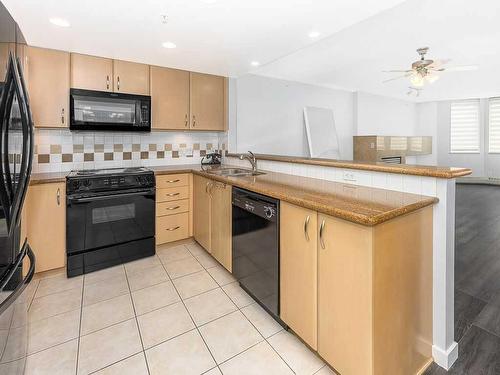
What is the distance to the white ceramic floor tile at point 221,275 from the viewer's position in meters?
2.42

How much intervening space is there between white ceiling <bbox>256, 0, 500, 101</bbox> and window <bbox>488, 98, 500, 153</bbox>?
6.65 ft

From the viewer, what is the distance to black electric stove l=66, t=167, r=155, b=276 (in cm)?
246

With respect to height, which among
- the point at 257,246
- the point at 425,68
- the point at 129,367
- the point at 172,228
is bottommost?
the point at 129,367

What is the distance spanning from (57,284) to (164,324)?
123 centimetres

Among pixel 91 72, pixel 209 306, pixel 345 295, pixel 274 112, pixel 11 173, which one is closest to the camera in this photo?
pixel 11 173

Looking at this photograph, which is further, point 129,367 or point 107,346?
point 107,346

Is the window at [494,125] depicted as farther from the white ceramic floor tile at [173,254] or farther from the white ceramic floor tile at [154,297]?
the white ceramic floor tile at [154,297]

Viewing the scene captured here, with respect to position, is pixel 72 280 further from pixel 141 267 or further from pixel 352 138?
pixel 352 138

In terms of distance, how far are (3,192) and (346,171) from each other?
1894 millimetres

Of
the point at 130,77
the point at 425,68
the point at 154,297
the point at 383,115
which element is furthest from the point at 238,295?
the point at 383,115

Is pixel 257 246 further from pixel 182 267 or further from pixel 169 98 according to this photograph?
pixel 169 98

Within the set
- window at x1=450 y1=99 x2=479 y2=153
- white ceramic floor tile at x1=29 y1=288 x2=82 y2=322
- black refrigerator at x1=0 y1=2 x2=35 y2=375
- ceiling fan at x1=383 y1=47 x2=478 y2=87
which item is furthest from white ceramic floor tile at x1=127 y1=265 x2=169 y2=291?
window at x1=450 y1=99 x2=479 y2=153

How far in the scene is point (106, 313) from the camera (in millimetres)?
1960

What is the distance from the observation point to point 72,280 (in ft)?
8.04
